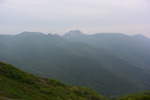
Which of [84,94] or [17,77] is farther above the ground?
[17,77]

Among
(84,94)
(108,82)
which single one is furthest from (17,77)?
(108,82)

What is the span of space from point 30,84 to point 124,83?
127217 mm

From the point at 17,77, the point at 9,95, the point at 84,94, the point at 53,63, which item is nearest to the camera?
the point at 9,95

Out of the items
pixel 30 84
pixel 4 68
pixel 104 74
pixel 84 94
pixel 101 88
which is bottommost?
pixel 101 88

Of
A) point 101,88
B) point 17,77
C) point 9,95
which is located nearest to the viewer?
point 9,95

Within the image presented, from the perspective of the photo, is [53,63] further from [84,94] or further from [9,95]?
[9,95]

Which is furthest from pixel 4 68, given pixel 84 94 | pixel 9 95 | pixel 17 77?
pixel 84 94

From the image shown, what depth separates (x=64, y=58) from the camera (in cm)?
19838

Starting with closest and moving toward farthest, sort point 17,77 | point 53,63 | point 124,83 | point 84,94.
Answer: point 17,77 < point 84,94 < point 124,83 < point 53,63

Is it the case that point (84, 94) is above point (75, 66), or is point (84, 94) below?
above

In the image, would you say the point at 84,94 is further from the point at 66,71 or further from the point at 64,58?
the point at 64,58

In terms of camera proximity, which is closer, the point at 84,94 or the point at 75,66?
the point at 84,94

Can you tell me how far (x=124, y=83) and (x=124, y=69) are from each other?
75789 mm

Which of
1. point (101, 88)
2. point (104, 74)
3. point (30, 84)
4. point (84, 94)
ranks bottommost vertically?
point (101, 88)
